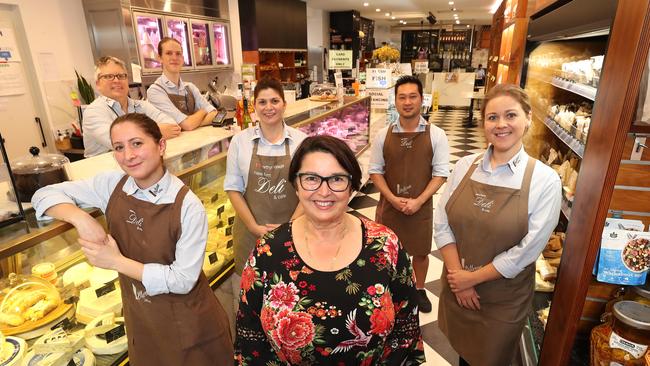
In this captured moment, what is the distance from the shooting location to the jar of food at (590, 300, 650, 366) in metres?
1.36

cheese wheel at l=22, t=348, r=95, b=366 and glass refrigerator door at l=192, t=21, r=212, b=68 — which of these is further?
glass refrigerator door at l=192, t=21, r=212, b=68

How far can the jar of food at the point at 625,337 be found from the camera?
136cm

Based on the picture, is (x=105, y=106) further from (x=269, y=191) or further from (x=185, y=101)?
(x=269, y=191)

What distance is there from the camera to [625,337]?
1.41 m

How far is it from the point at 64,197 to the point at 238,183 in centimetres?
88

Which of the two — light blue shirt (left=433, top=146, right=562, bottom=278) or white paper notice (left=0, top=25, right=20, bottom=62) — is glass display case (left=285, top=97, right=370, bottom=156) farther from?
white paper notice (left=0, top=25, right=20, bottom=62)

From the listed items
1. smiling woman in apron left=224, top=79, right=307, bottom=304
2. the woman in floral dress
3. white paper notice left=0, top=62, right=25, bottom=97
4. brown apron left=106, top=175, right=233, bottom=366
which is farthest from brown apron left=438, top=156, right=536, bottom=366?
white paper notice left=0, top=62, right=25, bottom=97

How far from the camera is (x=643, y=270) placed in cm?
146

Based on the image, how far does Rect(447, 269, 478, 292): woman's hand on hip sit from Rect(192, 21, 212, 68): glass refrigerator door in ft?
20.4

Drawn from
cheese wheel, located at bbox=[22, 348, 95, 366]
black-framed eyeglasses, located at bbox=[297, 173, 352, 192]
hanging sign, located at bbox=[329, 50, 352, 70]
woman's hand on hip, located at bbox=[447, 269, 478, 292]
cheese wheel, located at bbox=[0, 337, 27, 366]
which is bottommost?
cheese wheel, located at bbox=[22, 348, 95, 366]

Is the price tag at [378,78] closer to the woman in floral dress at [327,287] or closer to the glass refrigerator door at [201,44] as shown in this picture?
the glass refrigerator door at [201,44]

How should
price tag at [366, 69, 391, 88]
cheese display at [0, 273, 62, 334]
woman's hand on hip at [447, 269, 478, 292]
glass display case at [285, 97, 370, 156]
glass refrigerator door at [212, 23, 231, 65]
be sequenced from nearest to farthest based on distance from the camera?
cheese display at [0, 273, 62, 334] → woman's hand on hip at [447, 269, 478, 292] → glass display case at [285, 97, 370, 156] → price tag at [366, 69, 391, 88] → glass refrigerator door at [212, 23, 231, 65]

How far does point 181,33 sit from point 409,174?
543 centimetres

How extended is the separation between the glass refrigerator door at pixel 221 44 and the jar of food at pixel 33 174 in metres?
6.25
